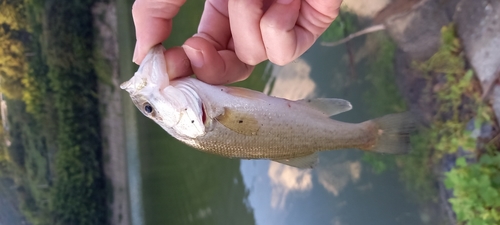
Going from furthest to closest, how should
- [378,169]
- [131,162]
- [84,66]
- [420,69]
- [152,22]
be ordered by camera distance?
[131,162] < [84,66] < [378,169] < [420,69] < [152,22]

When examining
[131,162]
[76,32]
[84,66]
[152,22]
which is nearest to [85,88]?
[84,66]

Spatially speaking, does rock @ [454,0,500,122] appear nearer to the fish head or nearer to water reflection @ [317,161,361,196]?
water reflection @ [317,161,361,196]

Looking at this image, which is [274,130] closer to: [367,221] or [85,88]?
[367,221]

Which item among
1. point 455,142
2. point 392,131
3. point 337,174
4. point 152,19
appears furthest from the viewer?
point 337,174

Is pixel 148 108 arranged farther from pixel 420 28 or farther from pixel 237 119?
pixel 420 28

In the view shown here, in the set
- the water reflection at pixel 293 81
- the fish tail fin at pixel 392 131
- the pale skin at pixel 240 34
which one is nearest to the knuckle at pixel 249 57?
the pale skin at pixel 240 34

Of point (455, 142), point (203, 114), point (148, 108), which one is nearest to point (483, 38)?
point (455, 142)

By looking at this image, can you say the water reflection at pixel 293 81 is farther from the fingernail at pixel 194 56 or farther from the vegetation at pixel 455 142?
the fingernail at pixel 194 56

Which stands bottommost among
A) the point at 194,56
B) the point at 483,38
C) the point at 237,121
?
the point at 237,121
